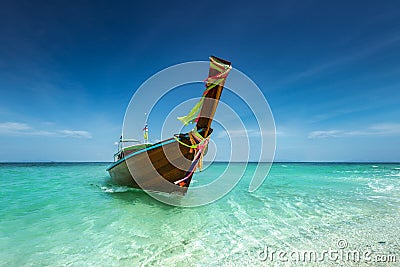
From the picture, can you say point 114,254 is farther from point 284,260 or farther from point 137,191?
point 137,191

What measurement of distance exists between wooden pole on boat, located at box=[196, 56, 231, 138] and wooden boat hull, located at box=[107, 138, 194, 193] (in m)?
1.04

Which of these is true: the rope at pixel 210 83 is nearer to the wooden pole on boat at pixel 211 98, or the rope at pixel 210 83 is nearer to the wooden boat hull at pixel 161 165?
the wooden pole on boat at pixel 211 98

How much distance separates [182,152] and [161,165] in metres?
0.92

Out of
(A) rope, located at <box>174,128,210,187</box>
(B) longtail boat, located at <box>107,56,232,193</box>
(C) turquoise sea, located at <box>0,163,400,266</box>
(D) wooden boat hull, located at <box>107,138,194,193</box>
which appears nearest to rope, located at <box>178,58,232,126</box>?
(B) longtail boat, located at <box>107,56,232,193</box>

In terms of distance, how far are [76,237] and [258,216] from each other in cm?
445

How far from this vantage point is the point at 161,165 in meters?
7.23

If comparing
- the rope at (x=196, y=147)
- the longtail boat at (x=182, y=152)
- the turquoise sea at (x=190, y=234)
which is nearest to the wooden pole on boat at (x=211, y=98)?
the longtail boat at (x=182, y=152)

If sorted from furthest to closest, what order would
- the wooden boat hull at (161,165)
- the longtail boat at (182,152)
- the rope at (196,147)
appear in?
1. the wooden boat hull at (161,165)
2. the rope at (196,147)
3. the longtail boat at (182,152)

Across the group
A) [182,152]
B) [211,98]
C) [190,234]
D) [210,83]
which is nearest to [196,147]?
[182,152]

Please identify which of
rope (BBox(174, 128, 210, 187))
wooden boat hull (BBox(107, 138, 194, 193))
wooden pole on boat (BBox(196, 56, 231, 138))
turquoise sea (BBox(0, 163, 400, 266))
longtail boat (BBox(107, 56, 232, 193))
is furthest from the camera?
wooden boat hull (BBox(107, 138, 194, 193))

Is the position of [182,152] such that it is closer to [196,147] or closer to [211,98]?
[196,147]

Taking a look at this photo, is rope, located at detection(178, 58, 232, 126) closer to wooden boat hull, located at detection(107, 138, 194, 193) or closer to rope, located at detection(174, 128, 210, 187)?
rope, located at detection(174, 128, 210, 187)

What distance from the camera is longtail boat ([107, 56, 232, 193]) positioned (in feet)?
19.1

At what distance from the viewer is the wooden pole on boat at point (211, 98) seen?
17.6ft
